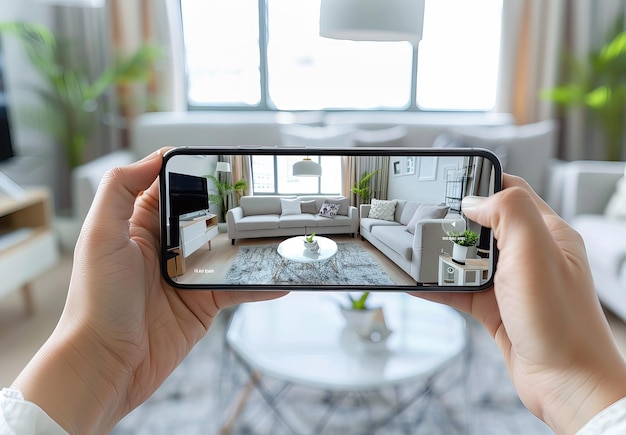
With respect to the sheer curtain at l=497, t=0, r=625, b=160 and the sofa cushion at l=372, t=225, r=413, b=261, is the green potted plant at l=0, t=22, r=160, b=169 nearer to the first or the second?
the sheer curtain at l=497, t=0, r=625, b=160

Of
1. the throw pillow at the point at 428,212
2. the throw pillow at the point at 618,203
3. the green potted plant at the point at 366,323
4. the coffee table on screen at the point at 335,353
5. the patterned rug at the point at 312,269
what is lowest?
the coffee table on screen at the point at 335,353

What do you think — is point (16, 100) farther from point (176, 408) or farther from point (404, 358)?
point (404, 358)

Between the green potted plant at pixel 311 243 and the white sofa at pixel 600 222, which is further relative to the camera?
the white sofa at pixel 600 222

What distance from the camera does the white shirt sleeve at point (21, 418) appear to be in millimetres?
394

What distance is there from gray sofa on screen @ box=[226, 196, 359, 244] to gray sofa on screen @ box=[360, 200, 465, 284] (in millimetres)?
21

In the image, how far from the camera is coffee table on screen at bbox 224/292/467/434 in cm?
97

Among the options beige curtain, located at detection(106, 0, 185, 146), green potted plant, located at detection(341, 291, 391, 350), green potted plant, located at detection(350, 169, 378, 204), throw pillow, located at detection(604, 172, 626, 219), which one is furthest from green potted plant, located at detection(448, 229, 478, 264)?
beige curtain, located at detection(106, 0, 185, 146)

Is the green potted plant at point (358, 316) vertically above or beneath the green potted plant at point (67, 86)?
beneath

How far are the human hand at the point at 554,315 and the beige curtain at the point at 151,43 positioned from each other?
2.41 metres

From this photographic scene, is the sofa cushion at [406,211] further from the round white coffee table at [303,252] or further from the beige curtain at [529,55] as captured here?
the beige curtain at [529,55]

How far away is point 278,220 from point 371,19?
1.23 ft

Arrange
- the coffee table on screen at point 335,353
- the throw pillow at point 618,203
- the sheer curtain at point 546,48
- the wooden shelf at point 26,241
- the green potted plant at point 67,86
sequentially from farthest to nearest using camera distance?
1. the sheer curtain at point 546,48
2. the green potted plant at point 67,86
3. the throw pillow at point 618,203
4. the wooden shelf at point 26,241
5. the coffee table on screen at point 335,353

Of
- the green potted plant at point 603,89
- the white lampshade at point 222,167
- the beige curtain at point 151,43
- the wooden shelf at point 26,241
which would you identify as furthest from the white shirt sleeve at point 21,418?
the green potted plant at point 603,89

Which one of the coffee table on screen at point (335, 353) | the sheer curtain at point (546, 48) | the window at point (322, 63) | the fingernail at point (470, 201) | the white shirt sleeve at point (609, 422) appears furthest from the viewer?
the window at point (322, 63)
